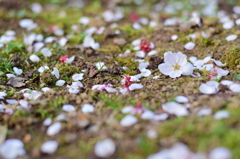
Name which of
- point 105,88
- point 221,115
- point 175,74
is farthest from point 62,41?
point 221,115

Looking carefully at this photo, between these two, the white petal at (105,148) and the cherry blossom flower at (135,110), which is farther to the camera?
the cherry blossom flower at (135,110)

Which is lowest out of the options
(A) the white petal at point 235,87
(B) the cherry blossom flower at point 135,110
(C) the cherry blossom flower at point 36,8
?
(B) the cherry blossom flower at point 135,110

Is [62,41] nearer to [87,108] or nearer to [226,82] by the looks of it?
[87,108]

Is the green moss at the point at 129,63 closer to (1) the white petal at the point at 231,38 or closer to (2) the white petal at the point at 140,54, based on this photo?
(2) the white petal at the point at 140,54

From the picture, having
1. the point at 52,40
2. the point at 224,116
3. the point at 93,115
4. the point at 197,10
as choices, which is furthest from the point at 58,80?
the point at 197,10

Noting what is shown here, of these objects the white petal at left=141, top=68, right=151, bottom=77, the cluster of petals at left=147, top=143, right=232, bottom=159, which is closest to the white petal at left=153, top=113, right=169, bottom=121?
the cluster of petals at left=147, top=143, right=232, bottom=159

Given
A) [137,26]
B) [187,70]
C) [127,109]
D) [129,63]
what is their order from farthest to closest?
[137,26], [129,63], [187,70], [127,109]

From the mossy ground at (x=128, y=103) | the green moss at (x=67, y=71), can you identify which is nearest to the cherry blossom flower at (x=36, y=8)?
the mossy ground at (x=128, y=103)
